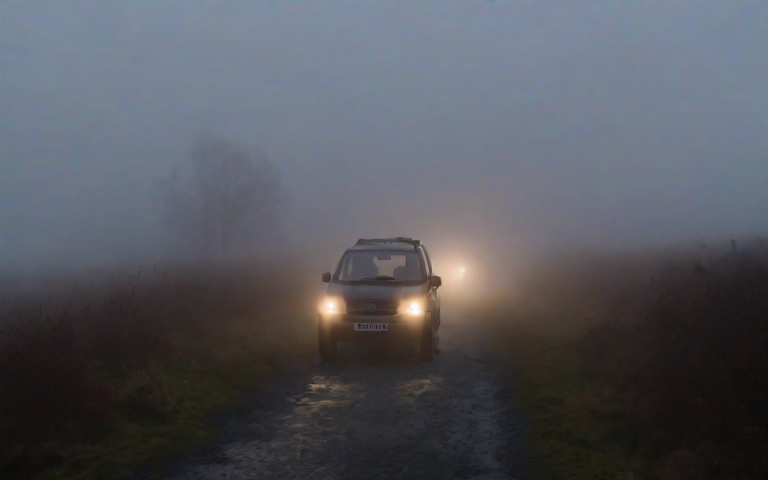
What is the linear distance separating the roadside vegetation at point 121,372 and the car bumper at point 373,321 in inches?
49.3

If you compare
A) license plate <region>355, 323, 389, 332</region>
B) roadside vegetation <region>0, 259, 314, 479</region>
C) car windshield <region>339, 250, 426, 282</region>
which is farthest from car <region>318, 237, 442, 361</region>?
roadside vegetation <region>0, 259, 314, 479</region>

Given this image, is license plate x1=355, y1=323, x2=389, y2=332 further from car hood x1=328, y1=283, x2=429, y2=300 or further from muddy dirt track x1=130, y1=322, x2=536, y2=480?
muddy dirt track x1=130, y1=322, x2=536, y2=480

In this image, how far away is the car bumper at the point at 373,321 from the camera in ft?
33.9

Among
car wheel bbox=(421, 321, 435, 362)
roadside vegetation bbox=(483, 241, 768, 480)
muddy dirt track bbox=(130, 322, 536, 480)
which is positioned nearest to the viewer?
roadside vegetation bbox=(483, 241, 768, 480)

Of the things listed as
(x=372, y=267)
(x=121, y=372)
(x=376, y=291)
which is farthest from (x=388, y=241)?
(x=121, y=372)

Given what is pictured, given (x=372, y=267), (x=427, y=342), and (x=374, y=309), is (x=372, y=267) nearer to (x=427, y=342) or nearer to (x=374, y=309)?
(x=374, y=309)

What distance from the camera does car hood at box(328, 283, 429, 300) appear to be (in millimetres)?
10453

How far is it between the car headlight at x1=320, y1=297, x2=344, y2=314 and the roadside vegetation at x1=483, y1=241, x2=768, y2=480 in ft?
10.7

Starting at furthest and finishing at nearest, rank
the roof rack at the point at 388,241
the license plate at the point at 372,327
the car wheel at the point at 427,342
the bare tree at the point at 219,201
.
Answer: the bare tree at the point at 219,201, the roof rack at the point at 388,241, the car wheel at the point at 427,342, the license plate at the point at 372,327

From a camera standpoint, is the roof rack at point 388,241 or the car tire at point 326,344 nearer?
the car tire at point 326,344

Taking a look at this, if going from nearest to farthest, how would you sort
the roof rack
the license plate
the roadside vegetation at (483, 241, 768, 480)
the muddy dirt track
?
the roadside vegetation at (483, 241, 768, 480) < the muddy dirt track < the license plate < the roof rack

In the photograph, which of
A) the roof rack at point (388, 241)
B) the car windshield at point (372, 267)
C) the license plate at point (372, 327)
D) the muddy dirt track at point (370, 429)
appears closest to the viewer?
the muddy dirt track at point (370, 429)

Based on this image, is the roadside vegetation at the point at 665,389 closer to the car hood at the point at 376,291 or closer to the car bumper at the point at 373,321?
the car bumper at the point at 373,321

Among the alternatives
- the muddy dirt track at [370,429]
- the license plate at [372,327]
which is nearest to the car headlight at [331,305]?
the license plate at [372,327]
